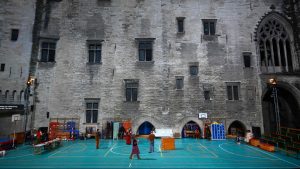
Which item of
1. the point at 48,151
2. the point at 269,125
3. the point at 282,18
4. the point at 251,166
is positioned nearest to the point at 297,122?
the point at 269,125

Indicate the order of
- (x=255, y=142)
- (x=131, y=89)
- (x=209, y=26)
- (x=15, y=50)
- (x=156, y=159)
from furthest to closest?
(x=209, y=26) < (x=131, y=89) < (x=15, y=50) < (x=255, y=142) < (x=156, y=159)

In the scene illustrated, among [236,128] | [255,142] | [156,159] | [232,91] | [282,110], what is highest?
[232,91]

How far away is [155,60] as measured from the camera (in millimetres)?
22828

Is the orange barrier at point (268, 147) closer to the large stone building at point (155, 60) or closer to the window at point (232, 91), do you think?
the large stone building at point (155, 60)

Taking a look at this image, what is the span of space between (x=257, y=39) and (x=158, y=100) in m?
12.1

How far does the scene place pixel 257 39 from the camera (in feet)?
76.8

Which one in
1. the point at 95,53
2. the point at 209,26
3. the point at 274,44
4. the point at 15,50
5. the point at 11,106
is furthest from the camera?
the point at 274,44

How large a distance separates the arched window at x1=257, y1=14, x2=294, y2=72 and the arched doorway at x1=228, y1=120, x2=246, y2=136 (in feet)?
20.3

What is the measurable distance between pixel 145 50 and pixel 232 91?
9687 millimetres

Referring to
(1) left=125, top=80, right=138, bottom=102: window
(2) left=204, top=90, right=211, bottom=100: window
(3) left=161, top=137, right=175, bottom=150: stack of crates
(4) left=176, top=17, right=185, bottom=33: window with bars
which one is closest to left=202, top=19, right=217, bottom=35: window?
(4) left=176, top=17, right=185, bottom=33: window with bars

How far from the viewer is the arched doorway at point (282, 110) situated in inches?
901

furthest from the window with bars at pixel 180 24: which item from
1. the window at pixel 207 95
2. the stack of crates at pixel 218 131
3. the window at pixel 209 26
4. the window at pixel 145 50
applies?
the stack of crates at pixel 218 131

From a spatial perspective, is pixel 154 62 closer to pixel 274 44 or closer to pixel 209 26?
pixel 209 26

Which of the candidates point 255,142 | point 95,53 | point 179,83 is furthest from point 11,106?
point 255,142
